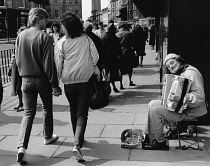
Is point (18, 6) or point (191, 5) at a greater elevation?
point (18, 6)

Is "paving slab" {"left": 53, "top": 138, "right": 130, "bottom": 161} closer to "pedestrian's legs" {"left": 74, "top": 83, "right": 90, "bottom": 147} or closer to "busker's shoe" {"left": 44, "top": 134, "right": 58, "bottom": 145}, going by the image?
"busker's shoe" {"left": 44, "top": 134, "right": 58, "bottom": 145}

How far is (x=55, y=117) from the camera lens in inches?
245

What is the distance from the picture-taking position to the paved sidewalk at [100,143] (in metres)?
4.04

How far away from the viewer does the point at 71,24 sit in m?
3.92

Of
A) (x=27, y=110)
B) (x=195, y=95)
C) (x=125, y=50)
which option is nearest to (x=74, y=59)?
(x=27, y=110)

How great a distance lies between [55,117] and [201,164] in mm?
3229

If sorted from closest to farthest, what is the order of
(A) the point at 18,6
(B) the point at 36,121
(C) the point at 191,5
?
(C) the point at 191,5, (B) the point at 36,121, (A) the point at 18,6

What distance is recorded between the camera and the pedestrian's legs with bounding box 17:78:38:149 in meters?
4.10

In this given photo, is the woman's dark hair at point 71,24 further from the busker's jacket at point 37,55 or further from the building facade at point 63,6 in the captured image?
the building facade at point 63,6

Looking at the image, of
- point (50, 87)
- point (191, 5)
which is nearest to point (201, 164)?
point (50, 87)

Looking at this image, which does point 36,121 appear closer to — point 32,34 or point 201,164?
point 32,34

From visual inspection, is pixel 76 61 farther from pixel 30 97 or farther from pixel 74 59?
pixel 30 97

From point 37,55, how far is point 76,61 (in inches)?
20.4

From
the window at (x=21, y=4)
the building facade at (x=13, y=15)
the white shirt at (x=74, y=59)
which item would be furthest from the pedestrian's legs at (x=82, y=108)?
the window at (x=21, y=4)
